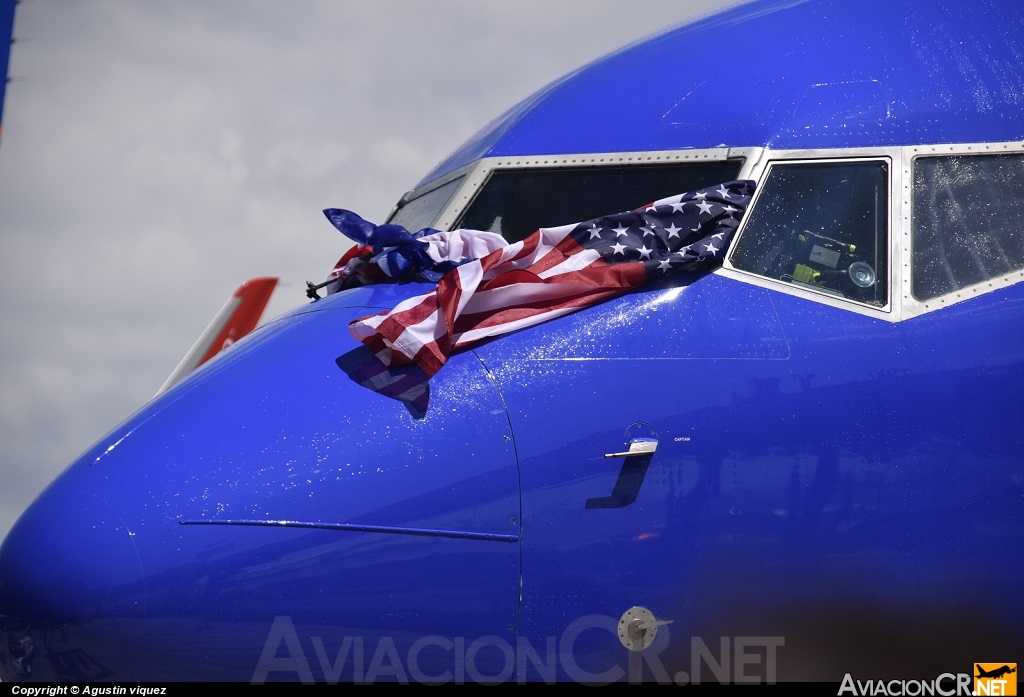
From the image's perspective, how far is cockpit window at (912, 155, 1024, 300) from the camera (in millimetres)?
5922

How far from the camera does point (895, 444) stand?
5.54 meters

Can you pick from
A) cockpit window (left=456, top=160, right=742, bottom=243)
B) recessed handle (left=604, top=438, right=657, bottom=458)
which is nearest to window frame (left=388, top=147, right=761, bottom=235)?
cockpit window (left=456, top=160, right=742, bottom=243)

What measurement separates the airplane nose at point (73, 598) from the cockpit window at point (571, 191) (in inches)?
106

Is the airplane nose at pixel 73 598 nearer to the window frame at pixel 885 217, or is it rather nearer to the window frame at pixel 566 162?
the window frame at pixel 566 162

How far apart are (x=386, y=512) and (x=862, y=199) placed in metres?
3.00

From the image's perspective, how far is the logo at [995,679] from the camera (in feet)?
18.4

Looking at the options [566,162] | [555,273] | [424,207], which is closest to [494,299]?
[555,273]

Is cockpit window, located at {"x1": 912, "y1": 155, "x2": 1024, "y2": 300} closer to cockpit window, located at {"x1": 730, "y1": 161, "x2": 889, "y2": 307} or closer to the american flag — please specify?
cockpit window, located at {"x1": 730, "y1": 161, "x2": 889, "y2": 307}

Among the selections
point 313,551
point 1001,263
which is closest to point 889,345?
point 1001,263

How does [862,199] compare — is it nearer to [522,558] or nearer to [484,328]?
[484,328]

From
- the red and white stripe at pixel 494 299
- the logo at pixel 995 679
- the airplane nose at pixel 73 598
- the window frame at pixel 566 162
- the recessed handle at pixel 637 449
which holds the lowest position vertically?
the logo at pixel 995 679

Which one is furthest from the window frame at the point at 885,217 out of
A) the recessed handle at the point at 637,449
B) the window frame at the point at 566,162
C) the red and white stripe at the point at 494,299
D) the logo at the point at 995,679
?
the logo at the point at 995,679

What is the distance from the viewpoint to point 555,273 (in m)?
5.80

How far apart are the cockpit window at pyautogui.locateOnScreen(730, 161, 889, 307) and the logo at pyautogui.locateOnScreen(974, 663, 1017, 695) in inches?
72.4
